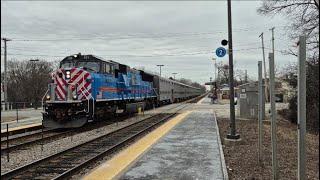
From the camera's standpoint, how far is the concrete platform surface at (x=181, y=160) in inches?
346

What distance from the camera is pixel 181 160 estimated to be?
1052cm

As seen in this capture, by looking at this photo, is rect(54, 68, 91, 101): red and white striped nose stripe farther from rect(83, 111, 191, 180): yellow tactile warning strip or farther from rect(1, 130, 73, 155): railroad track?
rect(83, 111, 191, 180): yellow tactile warning strip

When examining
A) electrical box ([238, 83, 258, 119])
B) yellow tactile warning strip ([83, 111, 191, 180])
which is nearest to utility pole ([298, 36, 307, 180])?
yellow tactile warning strip ([83, 111, 191, 180])

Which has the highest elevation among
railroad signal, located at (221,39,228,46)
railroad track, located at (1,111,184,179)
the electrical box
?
railroad signal, located at (221,39,228,46)

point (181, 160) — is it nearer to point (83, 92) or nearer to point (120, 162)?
point (120, 162)

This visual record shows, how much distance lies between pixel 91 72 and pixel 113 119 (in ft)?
21.8

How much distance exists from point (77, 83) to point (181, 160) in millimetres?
10171

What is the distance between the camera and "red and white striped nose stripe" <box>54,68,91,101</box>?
63.3 ft

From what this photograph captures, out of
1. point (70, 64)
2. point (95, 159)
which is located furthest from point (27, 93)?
point (95, 159)

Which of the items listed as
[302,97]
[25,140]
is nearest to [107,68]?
[25,140]

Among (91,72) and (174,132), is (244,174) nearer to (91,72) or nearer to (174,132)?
(174,132)

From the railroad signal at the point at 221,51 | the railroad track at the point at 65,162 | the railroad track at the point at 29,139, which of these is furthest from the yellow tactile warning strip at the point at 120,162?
the railroad signal at the point at 221,51

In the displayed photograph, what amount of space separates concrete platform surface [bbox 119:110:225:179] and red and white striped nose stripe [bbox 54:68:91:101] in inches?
219

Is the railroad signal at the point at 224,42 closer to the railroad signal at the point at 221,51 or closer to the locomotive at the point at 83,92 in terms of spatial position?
the railroad signal at the point at 221,51
